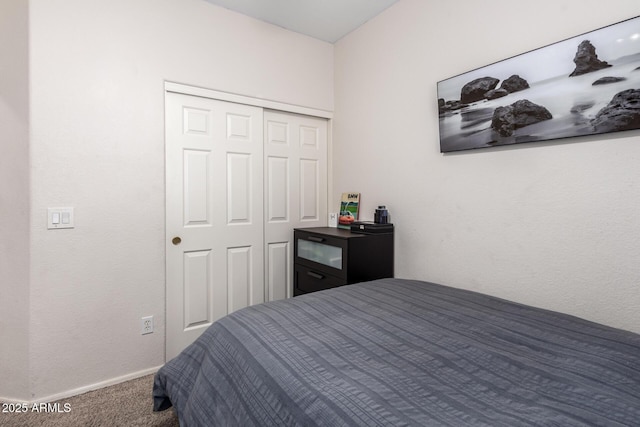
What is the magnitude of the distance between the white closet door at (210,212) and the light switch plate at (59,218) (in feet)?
1.83

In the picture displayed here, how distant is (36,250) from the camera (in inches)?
73.7

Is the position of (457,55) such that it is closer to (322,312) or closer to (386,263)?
(386,263)

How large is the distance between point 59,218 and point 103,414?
115 cm

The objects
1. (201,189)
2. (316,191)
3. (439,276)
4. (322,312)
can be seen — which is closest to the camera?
(322,312)

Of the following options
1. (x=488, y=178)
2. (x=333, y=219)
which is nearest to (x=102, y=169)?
(x=333, y=219)

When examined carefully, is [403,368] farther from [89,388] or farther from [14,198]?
[14,198]

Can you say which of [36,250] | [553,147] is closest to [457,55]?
[553,147]

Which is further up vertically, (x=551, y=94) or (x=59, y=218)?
(x=551, y=94)

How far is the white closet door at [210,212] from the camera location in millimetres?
2359

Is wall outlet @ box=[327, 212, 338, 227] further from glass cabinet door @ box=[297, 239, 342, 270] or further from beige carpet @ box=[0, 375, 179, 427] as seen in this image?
beige carpet @ box=[0, 375, 179, 427]

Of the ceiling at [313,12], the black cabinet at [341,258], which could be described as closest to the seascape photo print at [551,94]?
the black cabinet at [341,258]

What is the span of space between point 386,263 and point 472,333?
1247mm

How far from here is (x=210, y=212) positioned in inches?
98.8

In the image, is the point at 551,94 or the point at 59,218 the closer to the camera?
the point at 551,94
